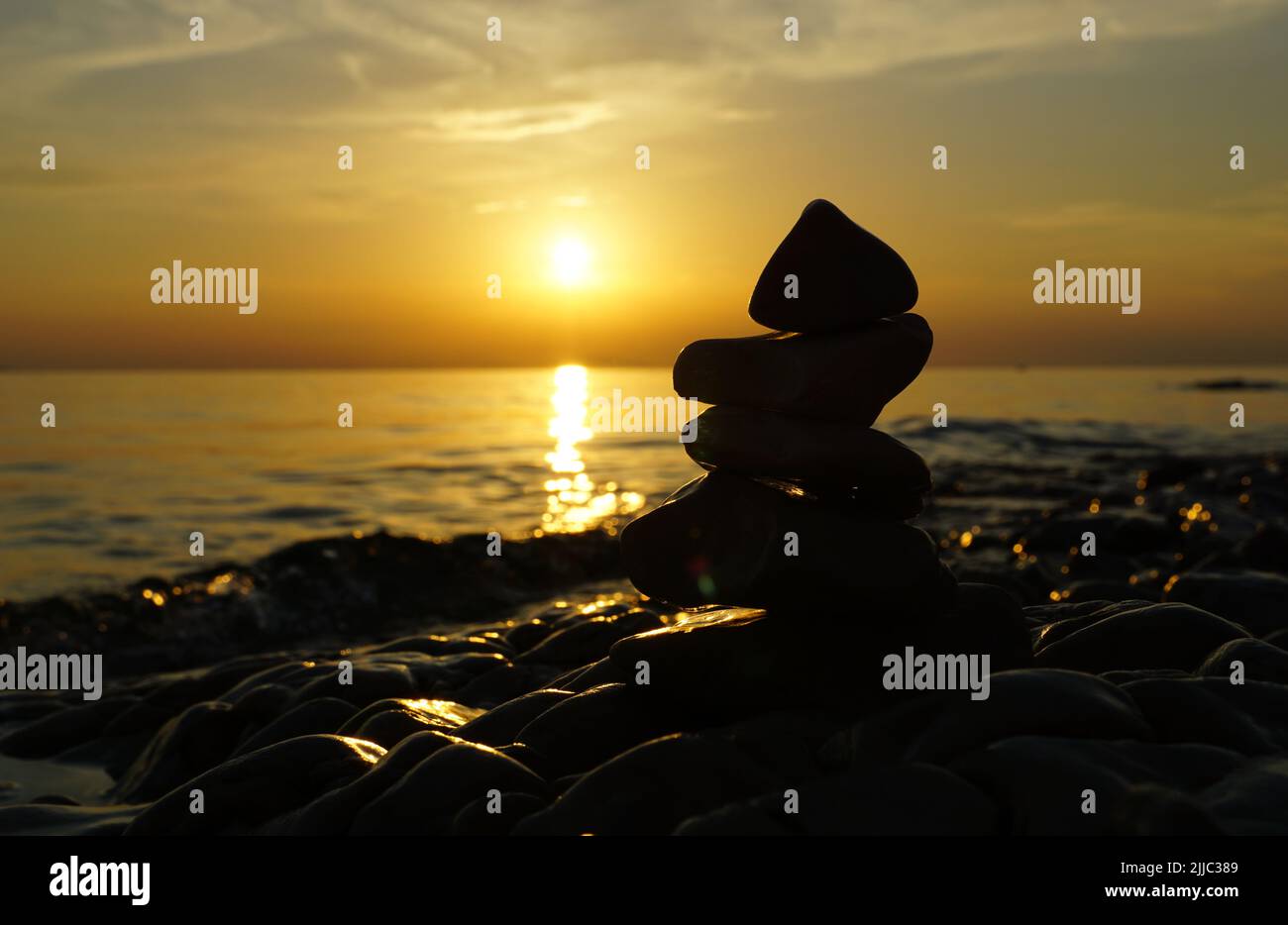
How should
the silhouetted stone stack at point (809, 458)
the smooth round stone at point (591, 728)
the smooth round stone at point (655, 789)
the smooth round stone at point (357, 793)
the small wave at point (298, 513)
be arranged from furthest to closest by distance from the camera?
the small wave at point (298, 513), the silhouetted stone stack at point (809, 458), the smooth round stone at point (591, 728), the smooth round stone at point (357, 793), the smooth round stone at point (655, 789)

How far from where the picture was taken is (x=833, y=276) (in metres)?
4.66

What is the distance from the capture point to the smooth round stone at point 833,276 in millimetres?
4660

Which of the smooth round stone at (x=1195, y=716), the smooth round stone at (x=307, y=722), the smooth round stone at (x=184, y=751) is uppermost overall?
the smooth round stone at (x=1195, y=716)

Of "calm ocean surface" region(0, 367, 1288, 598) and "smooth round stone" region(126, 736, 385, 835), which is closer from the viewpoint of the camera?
"smooth round stone" region(126, 736, 385, 835)

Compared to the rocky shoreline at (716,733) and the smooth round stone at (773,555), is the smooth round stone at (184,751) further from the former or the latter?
the smooth round stone at (773,555)

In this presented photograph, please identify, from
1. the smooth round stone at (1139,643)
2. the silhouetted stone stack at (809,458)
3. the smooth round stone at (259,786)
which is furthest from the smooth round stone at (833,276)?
the smooth round stone at (259,786)

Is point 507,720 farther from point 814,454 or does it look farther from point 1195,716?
point 1195,716

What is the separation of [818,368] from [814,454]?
39 cm

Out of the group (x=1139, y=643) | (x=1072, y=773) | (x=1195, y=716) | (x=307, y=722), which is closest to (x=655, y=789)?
(x=1072, y=773)

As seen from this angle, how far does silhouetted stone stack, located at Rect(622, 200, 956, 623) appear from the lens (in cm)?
443

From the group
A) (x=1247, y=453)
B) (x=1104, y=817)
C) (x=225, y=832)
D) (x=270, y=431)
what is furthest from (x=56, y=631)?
(x=1247, y=453)

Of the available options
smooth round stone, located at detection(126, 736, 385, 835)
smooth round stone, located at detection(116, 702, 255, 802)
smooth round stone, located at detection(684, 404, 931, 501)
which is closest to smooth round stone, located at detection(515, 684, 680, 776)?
smooth round stone, located at detection(126, 736, 385, 835)

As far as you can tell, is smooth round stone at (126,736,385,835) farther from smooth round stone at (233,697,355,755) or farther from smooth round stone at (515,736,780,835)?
smooth round stone at (515,736,780,835)
